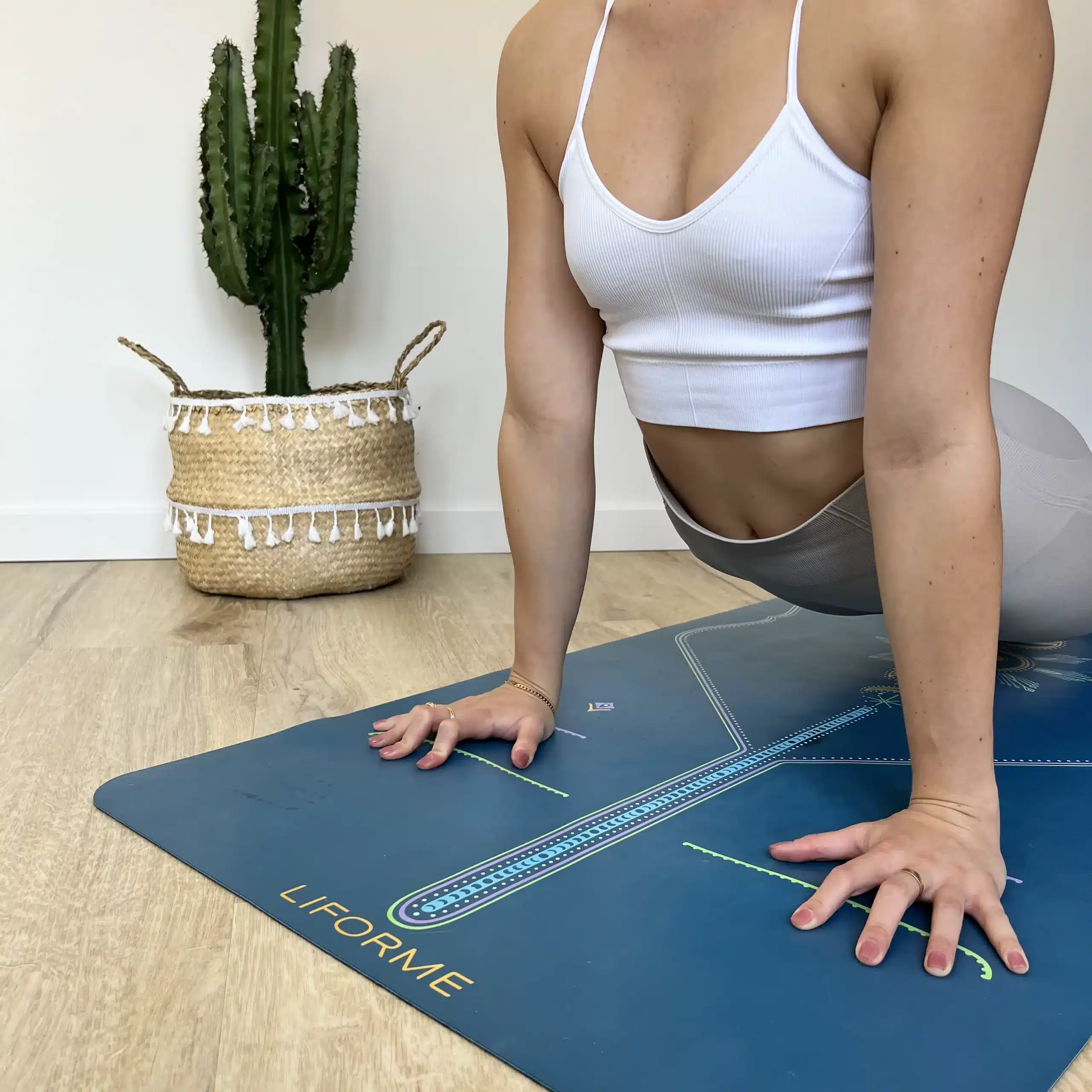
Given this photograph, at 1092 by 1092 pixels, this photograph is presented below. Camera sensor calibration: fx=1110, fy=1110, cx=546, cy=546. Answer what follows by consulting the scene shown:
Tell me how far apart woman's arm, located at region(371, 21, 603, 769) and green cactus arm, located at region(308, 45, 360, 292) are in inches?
34.2

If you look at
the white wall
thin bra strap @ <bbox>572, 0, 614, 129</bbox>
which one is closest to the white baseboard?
the white wall

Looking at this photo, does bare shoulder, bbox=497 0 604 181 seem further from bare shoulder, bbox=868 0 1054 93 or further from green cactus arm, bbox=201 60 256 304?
green cactus arm, bbox=201 60 256 304

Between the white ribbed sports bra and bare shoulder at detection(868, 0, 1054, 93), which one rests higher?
bare shoulder at detection(868, 0, 1054, 93)

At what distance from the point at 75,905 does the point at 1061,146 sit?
2490 mm

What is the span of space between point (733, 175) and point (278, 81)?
1.27m

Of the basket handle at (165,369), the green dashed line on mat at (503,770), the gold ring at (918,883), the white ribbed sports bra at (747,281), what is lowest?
the green dashed line on mat at (503,770)

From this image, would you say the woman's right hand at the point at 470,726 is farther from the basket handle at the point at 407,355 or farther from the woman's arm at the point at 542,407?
the basket handle at the point at 407,355

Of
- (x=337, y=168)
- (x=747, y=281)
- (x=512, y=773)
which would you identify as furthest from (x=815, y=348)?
(x=337, y=168)

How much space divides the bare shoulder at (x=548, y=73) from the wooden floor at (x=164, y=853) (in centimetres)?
67

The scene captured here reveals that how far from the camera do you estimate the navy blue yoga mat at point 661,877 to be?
25.3 inches

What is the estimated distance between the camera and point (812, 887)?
2.70 ft

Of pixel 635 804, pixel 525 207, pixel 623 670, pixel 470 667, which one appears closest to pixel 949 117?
pixel 525 207

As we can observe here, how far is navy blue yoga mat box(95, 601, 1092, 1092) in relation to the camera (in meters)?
0.64

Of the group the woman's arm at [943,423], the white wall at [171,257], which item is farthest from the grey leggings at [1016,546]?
the white wall at [171,257]
